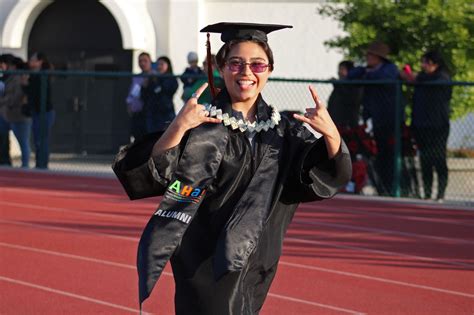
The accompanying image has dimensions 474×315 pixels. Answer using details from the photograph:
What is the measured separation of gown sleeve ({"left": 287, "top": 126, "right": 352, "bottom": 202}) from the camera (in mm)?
4488

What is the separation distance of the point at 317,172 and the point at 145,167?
0.64m

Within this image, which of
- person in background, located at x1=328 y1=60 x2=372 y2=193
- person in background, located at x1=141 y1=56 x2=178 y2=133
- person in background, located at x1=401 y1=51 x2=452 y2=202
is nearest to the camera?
person in background, located at x1=401 y1=51 x2=452 y2=202

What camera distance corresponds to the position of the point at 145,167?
4.45 meters

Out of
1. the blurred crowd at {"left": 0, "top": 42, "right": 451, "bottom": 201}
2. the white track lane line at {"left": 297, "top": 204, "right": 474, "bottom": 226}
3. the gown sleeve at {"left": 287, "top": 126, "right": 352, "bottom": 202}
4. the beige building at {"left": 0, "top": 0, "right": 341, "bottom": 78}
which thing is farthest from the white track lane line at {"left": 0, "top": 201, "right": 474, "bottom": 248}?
the beige building at {"left": 0, "top": 0, "right": 341, "bottom": 78}

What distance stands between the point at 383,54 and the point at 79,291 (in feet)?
22.5

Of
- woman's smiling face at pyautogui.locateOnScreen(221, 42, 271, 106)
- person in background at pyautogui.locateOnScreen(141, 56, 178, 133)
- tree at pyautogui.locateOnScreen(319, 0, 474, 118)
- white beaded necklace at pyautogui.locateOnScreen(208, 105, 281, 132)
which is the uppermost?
woman's smiling face at pyautogui.locateOnScreen(221, 42, 271, 106)

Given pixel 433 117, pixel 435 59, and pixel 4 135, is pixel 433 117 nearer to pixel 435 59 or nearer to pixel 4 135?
pixel 435 59

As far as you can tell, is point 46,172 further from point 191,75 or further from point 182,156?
point 182,156

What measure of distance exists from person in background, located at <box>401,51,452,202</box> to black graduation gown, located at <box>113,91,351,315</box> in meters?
9.59

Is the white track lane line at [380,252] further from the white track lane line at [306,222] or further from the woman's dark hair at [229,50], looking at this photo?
the woman's dark hair at [229,50]

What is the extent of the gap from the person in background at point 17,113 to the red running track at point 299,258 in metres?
2.76

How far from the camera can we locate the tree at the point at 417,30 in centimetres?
1927

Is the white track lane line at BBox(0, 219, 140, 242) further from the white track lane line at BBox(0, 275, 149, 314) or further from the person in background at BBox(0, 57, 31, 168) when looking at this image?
the person in background at BBox(0, 57, 31, 168)

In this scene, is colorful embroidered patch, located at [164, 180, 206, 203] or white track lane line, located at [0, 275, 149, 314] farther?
white track lane line, located at [0, 275, 149, 314]
